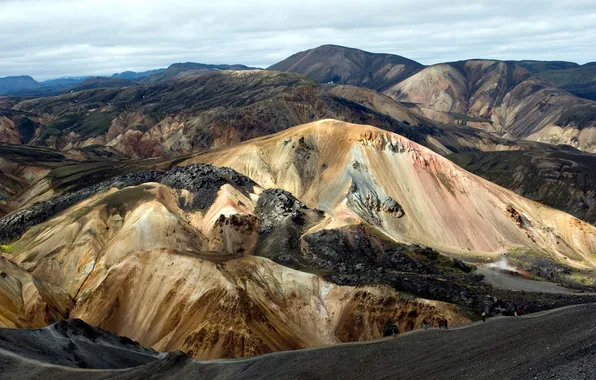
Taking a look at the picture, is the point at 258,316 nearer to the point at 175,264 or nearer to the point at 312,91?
the point at 175,264

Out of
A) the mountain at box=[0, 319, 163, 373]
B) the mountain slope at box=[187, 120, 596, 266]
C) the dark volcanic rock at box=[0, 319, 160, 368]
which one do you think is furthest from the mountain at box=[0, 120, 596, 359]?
the dark volcanic rock at box=[0, 319, 160, 368]

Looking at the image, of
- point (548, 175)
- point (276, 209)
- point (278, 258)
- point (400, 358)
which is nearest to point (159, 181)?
point (276, 209)

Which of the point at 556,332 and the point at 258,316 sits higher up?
the point at 556,332

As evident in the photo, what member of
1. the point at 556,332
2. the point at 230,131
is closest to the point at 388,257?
the point at 556,332

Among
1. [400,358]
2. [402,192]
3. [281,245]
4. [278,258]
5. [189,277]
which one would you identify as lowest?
[278,258]

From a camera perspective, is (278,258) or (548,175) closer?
(278,258)

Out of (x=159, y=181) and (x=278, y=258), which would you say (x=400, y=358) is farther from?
(x=159, y=181)
